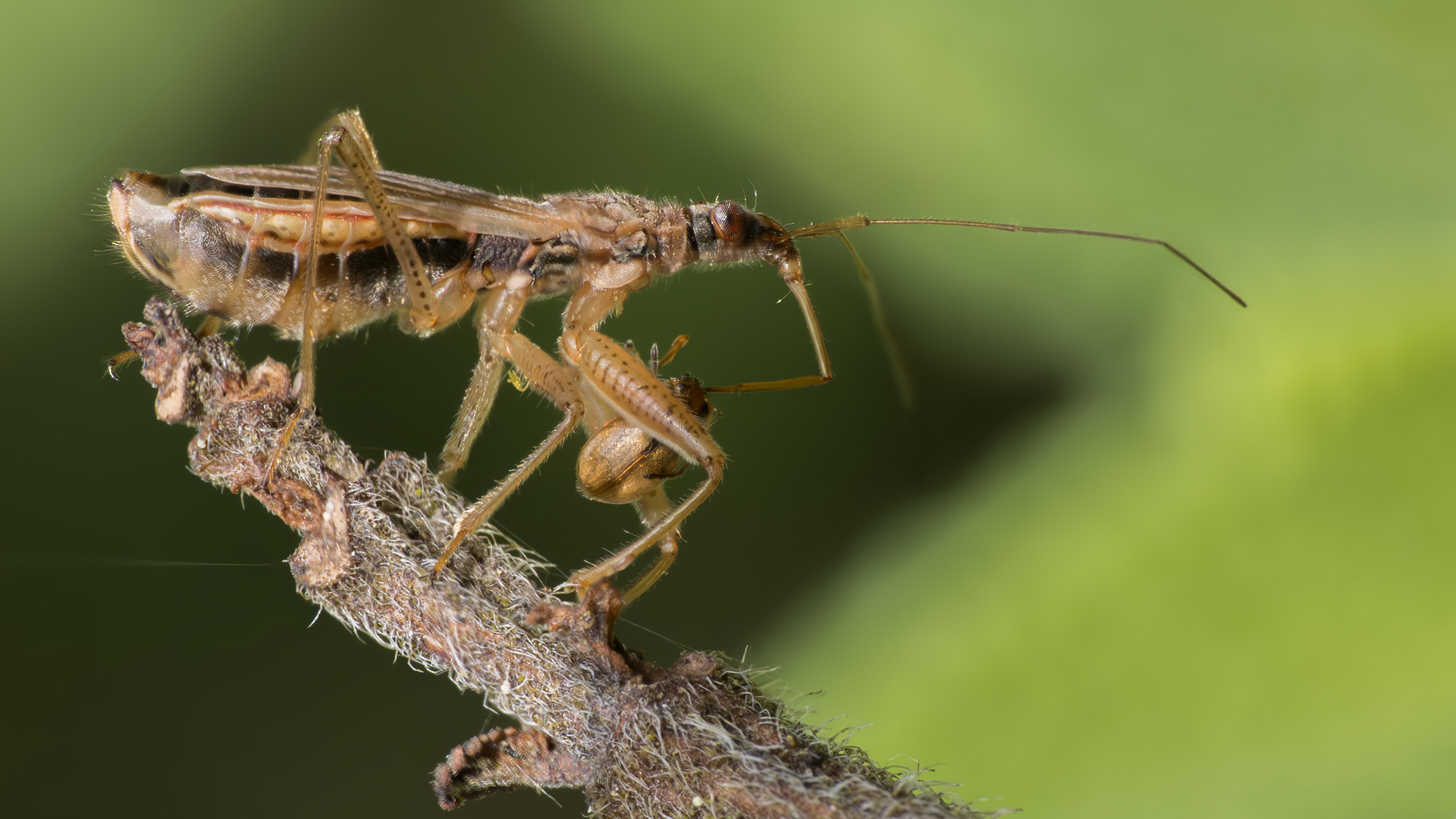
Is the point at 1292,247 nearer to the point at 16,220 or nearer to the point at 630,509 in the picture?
the point at 630,509

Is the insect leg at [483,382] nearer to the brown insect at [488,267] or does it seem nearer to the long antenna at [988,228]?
the brown insect at [488,267]

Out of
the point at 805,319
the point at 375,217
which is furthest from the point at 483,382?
the point at 805,319

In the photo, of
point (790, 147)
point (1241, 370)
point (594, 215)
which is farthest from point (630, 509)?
point (1241, 370)

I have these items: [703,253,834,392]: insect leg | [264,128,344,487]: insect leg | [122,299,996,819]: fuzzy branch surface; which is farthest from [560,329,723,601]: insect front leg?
[264,128,344,487]: insect leg

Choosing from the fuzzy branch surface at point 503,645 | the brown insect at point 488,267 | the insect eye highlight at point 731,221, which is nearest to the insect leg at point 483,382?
the brown insect at point 488,267

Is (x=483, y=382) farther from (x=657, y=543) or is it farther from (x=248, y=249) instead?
(x=657, y=543)

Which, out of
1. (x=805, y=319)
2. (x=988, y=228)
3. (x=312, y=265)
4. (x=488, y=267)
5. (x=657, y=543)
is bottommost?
(x=657, y=543)
